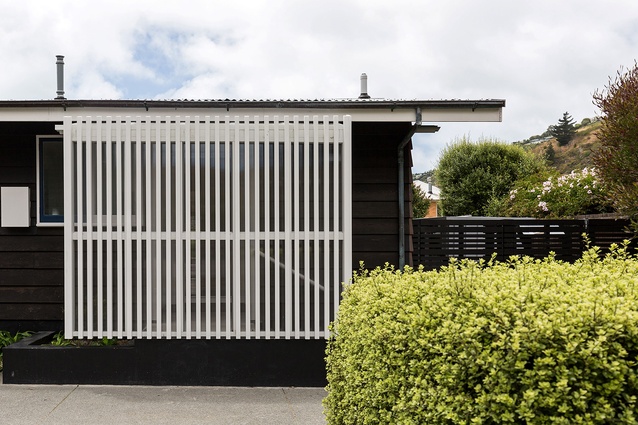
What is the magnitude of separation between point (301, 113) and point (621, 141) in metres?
5.10

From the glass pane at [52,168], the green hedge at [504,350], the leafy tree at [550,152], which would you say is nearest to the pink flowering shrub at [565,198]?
the glass pane at [52,168]

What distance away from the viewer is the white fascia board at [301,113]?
5.96m

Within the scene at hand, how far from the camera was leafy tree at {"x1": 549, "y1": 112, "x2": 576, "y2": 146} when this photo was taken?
181 ft

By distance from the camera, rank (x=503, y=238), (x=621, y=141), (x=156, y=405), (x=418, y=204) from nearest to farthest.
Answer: (x=156, y=405)
(x=621, y=141)
(x=503, y=238)
(x=418, y=204)

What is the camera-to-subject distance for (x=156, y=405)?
16.4ft

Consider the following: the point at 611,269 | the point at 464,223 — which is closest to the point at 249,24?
the point at 464,223

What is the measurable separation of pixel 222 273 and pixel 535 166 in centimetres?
2333

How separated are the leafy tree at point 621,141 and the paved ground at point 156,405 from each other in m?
5.46

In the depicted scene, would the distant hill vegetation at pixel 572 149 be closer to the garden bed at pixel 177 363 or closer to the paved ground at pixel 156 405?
the garden bed at pixel 177 363

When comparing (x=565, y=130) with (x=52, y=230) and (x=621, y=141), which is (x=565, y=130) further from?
(x=52, y=230)

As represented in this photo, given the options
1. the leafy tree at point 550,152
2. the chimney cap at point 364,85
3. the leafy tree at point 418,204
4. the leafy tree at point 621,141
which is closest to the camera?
the chimney cap at point 364,85

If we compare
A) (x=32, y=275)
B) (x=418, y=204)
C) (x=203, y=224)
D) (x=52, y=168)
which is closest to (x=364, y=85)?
(x=203, y=224)

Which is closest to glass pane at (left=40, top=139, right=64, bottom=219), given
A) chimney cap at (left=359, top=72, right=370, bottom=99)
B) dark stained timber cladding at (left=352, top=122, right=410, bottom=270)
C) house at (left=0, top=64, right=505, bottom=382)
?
house at (left=0, top=64, right=505, bottom=382)

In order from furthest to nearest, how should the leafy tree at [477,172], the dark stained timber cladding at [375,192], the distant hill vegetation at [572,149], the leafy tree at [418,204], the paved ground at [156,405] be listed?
the distant hill vegetation at [572,149] < the leafy tree at [477,172] < the leafy tree at [418,204] < the dark stained timber cladding at [375,192] < the paved ground at [156,405]
